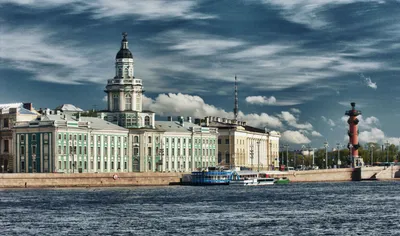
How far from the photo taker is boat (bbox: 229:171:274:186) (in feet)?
553

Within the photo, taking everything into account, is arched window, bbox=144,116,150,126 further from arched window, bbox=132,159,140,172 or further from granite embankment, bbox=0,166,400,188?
granite embankment, bbox=0,166,400,188

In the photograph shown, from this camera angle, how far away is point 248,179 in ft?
565

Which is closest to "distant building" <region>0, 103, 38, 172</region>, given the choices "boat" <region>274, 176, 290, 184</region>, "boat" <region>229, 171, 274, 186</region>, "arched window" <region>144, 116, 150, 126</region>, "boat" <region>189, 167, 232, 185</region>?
"arched window" <region>144, 116, 150, 126</region>

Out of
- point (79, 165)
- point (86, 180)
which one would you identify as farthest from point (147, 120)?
point (86, 180)

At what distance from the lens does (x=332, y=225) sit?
78500 millimetres

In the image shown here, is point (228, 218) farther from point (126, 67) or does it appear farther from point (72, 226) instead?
point (126, 67)

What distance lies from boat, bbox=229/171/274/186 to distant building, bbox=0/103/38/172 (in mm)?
31948

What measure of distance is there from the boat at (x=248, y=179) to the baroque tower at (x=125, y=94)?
1876cm

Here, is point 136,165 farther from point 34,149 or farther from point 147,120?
point 34,149

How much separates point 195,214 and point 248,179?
84.0 meters

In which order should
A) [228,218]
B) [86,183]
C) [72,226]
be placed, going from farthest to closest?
[86,183] < [228,218] < [72,226]

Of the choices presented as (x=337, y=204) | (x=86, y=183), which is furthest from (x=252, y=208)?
(x=86, y=183)

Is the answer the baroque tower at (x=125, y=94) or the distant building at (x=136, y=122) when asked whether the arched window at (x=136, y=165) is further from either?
the baroque tower at (x=125, y=94)

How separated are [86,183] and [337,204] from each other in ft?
168
